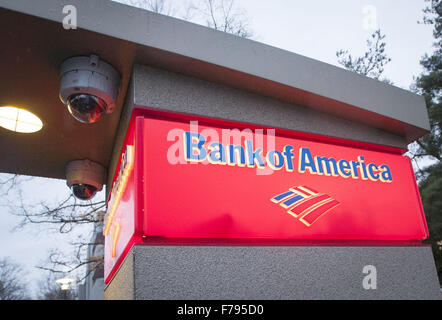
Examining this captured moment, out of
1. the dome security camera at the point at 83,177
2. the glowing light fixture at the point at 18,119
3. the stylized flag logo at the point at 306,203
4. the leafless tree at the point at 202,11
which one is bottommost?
the stylized flag logo at the point at 306,203

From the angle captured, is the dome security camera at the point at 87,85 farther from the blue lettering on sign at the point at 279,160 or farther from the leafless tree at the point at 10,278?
the leafless tree at the point at 10,278

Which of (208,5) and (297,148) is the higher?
(208,5)

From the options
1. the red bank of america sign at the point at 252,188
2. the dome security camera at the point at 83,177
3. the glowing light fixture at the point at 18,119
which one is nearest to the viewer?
the red bank of america sign at the point at 252,188

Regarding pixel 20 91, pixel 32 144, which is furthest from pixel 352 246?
pixel 32 144

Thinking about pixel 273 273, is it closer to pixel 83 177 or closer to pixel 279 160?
pixel 279 160

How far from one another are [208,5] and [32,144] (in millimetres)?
7012

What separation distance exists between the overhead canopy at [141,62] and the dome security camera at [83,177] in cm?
48

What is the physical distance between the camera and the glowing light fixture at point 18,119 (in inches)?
149

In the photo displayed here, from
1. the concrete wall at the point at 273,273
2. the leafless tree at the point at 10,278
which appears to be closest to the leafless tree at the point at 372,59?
the concrete wall at the point at 273,273

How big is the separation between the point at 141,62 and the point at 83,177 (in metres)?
2.40
